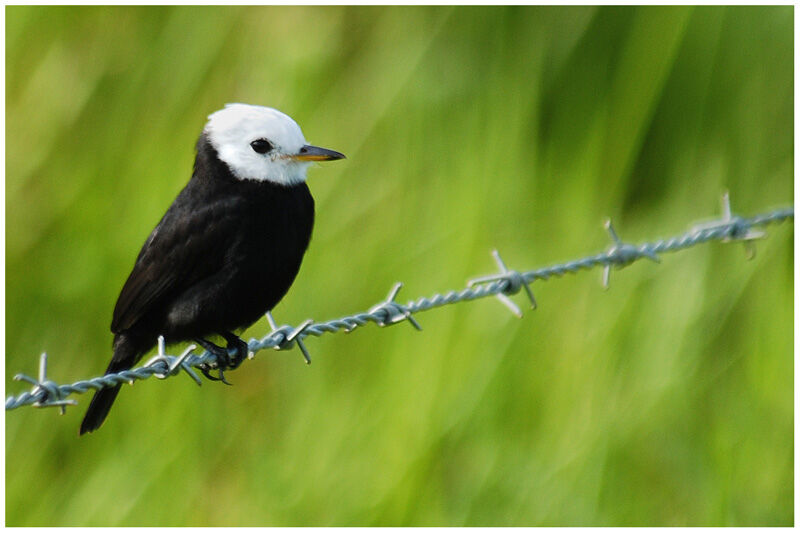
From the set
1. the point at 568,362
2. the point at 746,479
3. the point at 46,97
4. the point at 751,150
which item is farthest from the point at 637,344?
the point at 46,97

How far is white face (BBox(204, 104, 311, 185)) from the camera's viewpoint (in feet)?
10.8

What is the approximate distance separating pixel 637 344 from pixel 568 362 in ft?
0.89

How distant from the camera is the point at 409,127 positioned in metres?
4.05

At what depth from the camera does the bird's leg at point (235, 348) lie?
→ 11.4ft

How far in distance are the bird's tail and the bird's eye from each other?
0.79 m

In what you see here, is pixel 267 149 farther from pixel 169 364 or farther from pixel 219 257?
pixel 169 364

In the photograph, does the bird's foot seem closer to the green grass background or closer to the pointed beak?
the green grass background

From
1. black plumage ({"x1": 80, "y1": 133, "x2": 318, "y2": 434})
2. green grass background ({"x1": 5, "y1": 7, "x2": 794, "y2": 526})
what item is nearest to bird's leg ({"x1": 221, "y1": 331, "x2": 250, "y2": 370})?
black plumage ({"x1": 80, "y1": 133, "x2": 318, "y2": 434})

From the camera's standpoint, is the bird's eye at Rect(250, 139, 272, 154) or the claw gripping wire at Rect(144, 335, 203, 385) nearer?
the claw gripping wire at Rect(144, 335, 203, 385)

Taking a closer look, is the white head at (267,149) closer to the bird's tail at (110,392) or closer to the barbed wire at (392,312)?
the barbed wire at (392,312)

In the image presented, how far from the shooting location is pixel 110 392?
3543 mm

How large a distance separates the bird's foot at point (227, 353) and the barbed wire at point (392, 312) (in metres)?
0.02

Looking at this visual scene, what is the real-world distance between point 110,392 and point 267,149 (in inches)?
40.6

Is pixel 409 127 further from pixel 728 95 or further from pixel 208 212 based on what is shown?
pixel 728 95
